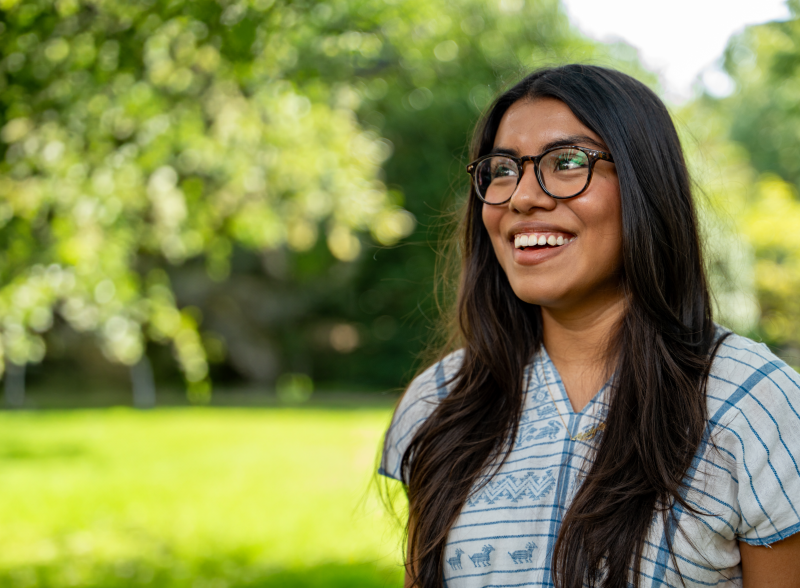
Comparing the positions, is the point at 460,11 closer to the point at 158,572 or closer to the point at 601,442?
the point at 158,572

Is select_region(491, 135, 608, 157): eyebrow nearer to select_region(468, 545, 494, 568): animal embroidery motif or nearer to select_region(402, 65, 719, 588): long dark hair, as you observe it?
select_region(402, 65, 719, 588): long dark hair

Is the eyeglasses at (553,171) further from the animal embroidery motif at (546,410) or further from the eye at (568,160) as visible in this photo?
the animal embroidery motif at (546,410)

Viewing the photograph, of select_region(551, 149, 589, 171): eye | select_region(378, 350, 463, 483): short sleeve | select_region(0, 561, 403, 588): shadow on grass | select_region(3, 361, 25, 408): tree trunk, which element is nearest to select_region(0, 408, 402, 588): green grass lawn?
select_region(0, 561, 403, 588): shadow on grass

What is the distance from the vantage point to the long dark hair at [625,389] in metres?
1.41

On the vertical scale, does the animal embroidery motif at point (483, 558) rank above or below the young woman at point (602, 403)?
below

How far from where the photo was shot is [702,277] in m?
1.62

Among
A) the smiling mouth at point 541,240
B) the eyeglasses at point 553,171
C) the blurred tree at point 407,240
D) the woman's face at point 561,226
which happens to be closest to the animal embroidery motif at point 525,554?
the woman's face at point 561,226

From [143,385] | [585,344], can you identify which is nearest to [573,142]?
[585,344]

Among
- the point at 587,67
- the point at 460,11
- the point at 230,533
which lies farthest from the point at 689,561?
the point at 460,11

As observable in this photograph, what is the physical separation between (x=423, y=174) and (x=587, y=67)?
14.7m

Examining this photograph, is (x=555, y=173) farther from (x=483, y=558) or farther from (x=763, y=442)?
(x=483, y=558)

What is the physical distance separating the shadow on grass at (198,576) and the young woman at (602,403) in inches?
127

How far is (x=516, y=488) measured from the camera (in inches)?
61.2

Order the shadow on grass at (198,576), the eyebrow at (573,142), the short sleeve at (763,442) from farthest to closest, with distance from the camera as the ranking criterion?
the shadow on grass at (198,576) → the eyebrow at (573,142) → the short sleeve at (763,442)
